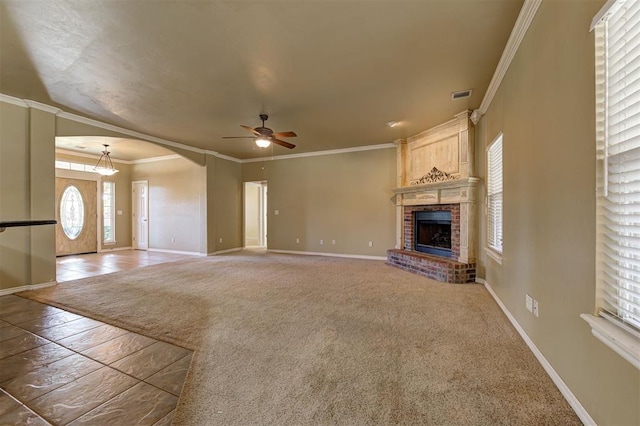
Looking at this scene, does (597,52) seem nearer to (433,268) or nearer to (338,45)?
(338,45)

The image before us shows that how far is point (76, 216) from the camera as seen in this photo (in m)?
7.22

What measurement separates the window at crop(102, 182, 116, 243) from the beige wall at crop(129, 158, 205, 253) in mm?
742

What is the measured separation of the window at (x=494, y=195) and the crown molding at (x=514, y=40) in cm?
68

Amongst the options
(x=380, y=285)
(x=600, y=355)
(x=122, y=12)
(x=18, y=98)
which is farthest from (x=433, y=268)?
(x=18, y=98)

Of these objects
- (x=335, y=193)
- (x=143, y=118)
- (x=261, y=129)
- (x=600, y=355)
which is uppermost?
(x=143, y=118)

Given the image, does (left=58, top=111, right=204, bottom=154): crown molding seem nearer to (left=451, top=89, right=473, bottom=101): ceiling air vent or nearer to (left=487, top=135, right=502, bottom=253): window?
(left=451, top=89, right=473, bottom=101): ceiling air vent

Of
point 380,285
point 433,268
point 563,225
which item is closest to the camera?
point 563,225

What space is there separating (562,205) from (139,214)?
9925mm

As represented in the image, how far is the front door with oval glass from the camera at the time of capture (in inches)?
271

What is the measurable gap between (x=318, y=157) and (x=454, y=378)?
606 cm

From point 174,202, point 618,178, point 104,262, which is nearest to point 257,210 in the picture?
point 174,202

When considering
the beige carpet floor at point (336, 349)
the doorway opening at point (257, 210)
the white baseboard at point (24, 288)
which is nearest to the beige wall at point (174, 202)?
the doorway opening at point (257, 210)

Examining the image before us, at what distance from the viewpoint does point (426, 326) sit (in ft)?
8.63
